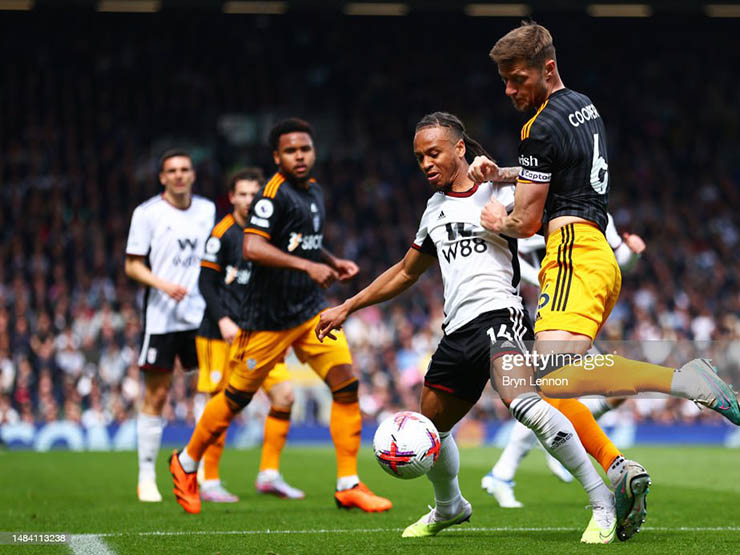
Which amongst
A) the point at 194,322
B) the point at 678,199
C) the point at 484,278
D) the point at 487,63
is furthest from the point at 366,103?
the point at 484,278

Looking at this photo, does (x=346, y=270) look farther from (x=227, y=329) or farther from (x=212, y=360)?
(x=212, y=360)

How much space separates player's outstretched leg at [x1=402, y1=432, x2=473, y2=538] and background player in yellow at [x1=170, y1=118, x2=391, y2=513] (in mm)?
1453

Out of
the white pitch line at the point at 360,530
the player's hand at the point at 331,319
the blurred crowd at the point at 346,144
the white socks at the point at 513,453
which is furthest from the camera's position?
the blurred crowd at the point at 346,144

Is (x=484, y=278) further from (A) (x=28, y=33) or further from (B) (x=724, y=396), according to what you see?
(A) (x=28, y=33)

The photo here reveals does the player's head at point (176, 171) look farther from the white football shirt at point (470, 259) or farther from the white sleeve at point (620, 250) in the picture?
the white football shirt at point (470, 259)

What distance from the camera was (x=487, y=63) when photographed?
89.2 ft

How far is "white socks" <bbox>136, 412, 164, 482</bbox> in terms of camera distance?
8500 mm

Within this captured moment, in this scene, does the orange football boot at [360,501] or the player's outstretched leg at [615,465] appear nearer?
the player's outstretched leg at [615,465]

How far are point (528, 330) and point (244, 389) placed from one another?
250cm

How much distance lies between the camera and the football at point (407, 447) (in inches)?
202

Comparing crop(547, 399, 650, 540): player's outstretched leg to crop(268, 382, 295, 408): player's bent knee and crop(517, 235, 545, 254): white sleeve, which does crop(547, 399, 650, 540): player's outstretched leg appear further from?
crop(268, 382, 295, 408): player's bent knee

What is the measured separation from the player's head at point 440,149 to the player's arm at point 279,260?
140 cm

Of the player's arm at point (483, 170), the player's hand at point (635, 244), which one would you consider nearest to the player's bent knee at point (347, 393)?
the player's hand at point (635, 244)

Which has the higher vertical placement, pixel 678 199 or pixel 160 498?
pixel 678 199
